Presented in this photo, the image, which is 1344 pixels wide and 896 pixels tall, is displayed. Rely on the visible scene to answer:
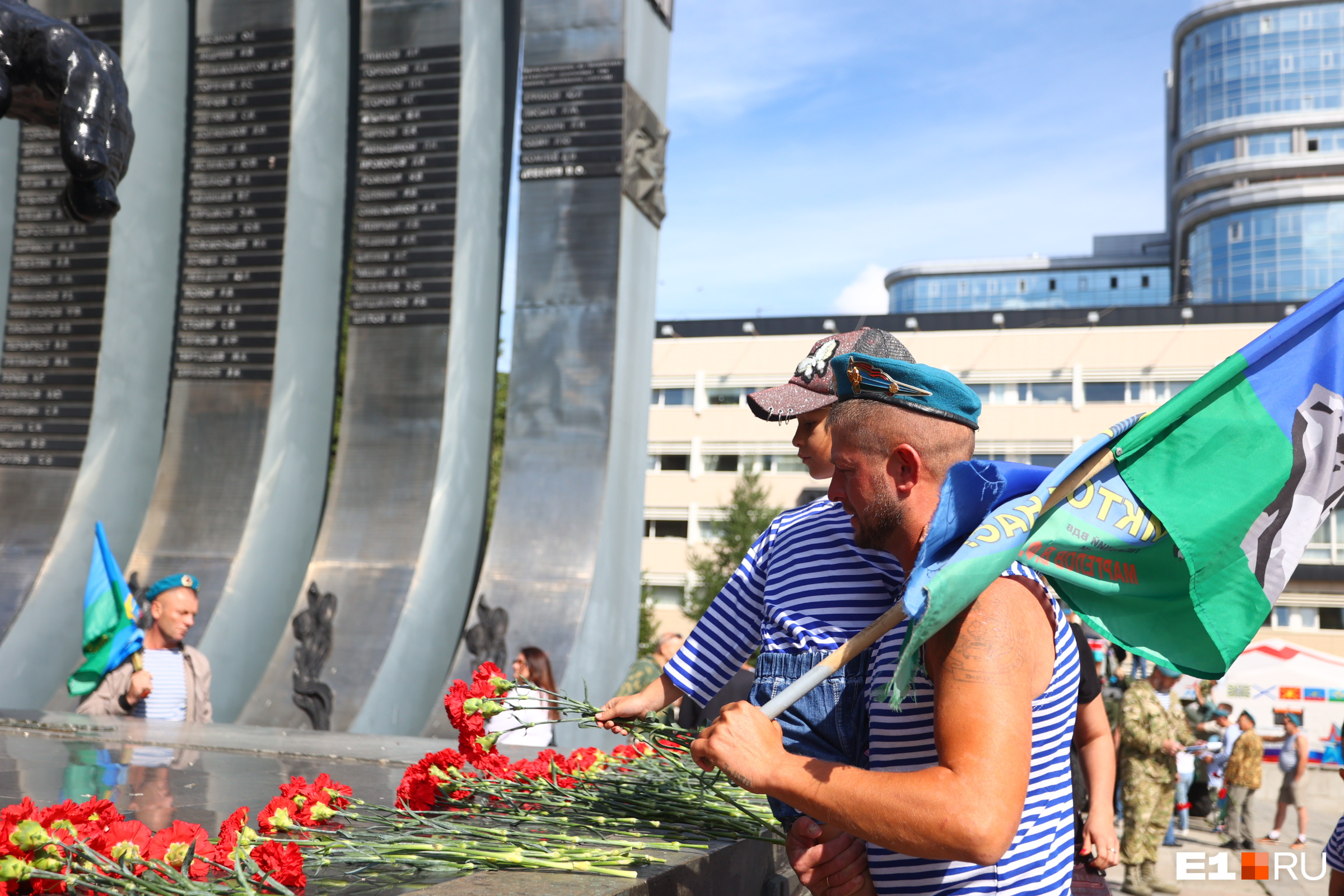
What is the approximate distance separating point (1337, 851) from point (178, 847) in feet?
11.0

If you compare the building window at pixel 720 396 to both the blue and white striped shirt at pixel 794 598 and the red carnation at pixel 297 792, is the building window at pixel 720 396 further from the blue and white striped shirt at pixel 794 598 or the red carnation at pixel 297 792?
the red carnation at pixel 297 792

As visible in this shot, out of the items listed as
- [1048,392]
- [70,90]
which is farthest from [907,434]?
[1048,392]

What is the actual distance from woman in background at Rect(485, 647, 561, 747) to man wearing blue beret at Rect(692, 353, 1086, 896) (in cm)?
84

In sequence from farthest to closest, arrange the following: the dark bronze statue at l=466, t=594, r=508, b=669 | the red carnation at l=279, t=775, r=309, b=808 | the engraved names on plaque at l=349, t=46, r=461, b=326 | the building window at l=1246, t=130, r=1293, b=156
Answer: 1. the building window at l=1246, t=130, r=1293, b=156
2. the engraved names on plaque at l=349, t=46, r=461, b=326
3. the dark bronze statue at l=466, t=594, r=508, b=669
4. the red carnation at l=279, t=775, r=309, b=808

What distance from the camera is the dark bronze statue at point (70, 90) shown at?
3.52 meters

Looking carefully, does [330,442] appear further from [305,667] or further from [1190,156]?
[1190,156]

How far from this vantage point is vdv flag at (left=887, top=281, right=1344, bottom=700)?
2.01 m

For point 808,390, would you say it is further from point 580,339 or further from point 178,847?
point 580,339

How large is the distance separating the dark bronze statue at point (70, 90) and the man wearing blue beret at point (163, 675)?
2.46m

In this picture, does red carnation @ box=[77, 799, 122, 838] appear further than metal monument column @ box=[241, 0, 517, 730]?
No

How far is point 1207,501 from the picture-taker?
6.81 ft

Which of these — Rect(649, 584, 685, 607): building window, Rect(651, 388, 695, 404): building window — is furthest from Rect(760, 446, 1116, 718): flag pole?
Rect(651, 388, 695, 404): building window

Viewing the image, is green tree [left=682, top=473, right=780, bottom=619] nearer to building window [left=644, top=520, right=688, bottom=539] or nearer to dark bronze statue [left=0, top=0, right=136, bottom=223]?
building window [left=644, top=520, right=688, bottom=539]

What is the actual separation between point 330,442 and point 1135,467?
33.7ft
